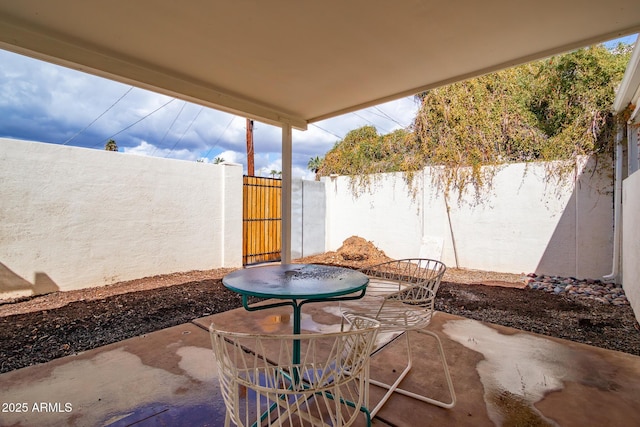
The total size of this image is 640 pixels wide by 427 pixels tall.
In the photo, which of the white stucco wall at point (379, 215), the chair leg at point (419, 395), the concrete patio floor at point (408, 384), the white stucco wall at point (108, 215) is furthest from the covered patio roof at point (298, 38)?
the white stucco wall at point (379, 215)

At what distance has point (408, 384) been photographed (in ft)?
6.51

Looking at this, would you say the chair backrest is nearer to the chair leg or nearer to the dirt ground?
the chair leg

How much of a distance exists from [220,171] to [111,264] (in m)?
2.38

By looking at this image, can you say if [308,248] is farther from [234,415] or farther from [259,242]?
[234,415]

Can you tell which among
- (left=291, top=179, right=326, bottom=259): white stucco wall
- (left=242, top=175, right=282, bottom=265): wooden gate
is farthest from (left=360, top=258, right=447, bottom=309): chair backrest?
(left=291, top=179, right=326, bottom=259): white stucco wall

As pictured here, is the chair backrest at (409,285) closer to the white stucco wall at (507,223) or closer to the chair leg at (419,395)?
the chair leg at (419,395)

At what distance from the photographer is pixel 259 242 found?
6.69 metres

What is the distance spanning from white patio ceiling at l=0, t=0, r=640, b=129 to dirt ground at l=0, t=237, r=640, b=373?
7.57ft

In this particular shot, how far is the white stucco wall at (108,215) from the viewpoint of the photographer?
3926mm

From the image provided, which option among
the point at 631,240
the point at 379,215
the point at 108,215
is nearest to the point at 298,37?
the point at 108,215

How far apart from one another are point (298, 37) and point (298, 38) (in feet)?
0.04

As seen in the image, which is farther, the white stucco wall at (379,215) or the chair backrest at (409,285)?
the white stucco wall at (379,215)

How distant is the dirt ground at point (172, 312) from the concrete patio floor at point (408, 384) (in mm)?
447

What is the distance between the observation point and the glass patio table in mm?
1556
